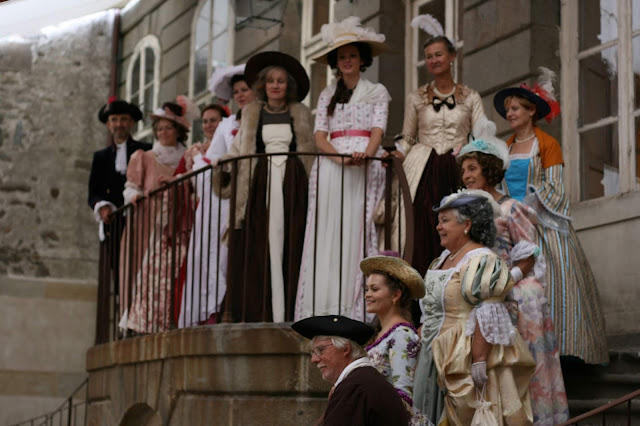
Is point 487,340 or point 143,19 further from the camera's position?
point 143,19

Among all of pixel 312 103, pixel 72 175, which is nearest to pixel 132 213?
pixel 312 103

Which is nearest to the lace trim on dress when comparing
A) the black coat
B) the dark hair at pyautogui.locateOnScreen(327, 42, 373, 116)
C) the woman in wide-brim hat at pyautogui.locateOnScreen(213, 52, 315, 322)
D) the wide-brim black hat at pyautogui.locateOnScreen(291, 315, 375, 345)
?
the wide-brim black hat at pyautogui.locateOnScreen(291, 315, 375, 345)

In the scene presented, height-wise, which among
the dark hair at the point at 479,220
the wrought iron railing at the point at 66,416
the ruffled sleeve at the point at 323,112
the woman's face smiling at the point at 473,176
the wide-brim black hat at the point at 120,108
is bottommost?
the wrought iron railing at the point at 66,416

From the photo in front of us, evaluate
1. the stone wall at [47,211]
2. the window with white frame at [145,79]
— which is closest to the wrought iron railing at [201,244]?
the stone wall at [47,211]

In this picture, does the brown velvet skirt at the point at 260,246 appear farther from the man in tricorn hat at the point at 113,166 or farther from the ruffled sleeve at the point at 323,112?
the man in tricorn hat at the point at 113,166

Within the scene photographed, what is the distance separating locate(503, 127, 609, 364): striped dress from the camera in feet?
21.1

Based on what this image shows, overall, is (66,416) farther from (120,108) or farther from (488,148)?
(488,148)

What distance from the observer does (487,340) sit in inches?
207

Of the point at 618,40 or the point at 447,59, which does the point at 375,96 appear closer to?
the point at 447,59

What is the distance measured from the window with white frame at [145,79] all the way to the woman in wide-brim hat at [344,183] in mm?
7053

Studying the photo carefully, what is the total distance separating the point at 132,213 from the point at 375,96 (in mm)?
2257

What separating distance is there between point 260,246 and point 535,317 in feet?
6.44

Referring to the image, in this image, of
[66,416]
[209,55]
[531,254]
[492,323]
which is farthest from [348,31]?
[66,416]

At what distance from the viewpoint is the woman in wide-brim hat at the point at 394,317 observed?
17.8 feet
